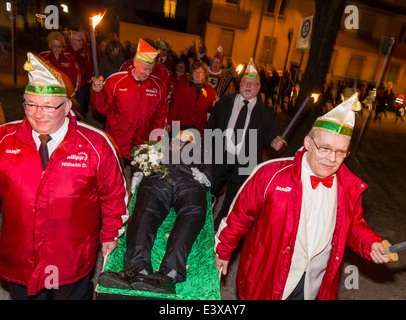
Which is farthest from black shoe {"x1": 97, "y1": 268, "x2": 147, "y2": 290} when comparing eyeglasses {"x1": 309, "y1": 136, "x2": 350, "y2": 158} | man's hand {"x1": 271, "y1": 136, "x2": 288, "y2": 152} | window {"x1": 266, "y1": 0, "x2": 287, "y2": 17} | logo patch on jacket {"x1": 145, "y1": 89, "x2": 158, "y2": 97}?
window {"x1": 266, "y1": 0, "x2": 287, "y2": 17}

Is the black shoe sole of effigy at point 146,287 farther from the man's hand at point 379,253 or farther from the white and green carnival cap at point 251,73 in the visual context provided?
the white and green carnival cap at point 251,73

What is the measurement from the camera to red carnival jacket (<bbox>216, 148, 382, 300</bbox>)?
2.83m

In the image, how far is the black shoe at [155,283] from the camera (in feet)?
10.3

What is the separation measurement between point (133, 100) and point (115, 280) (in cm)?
321

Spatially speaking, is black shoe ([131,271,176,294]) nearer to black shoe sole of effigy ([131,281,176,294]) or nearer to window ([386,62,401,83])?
black shoe sole of effigy ([131,281,176,294])

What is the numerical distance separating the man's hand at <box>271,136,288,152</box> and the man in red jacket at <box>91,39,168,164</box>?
2143 mm

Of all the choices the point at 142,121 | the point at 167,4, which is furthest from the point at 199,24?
the point at 142,121

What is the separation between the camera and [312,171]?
2.91 metres

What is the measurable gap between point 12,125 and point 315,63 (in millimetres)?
9257

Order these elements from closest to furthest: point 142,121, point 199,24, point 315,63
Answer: point 142,121, point 315,63, point 199,24

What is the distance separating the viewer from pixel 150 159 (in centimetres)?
473

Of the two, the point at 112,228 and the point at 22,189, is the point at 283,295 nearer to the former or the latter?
the point at 112,228

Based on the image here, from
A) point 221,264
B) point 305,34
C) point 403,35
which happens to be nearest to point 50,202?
point 221,264

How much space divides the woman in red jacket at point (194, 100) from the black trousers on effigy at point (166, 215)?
2756 millimetres
